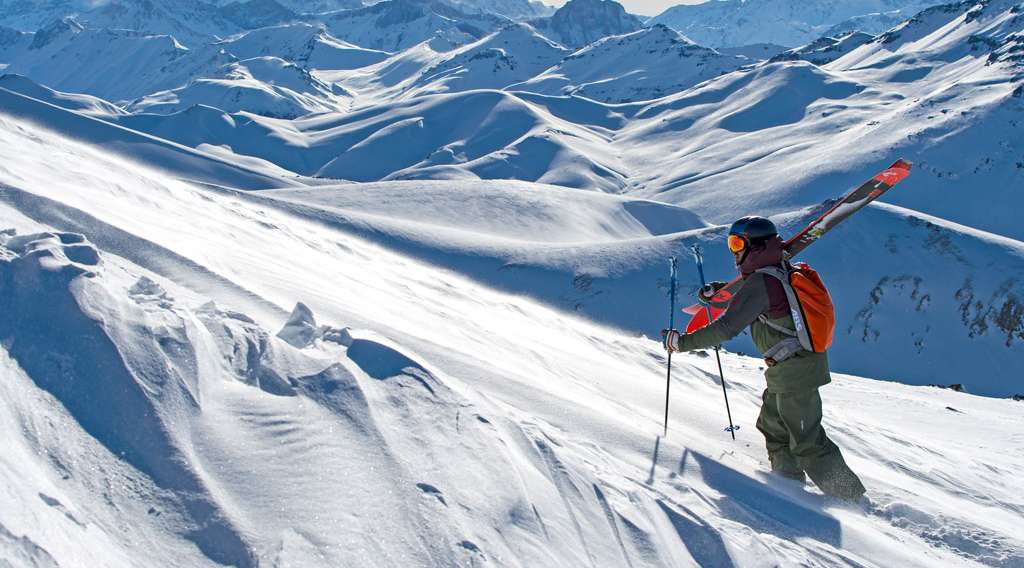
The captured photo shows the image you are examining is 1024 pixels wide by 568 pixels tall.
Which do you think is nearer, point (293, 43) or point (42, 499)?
point (42, 499)

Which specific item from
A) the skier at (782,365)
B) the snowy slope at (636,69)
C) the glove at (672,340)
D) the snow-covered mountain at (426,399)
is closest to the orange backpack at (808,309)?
the skier at (782,365)

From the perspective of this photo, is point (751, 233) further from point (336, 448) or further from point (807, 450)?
point (336, 448)

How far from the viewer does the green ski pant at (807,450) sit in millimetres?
4043

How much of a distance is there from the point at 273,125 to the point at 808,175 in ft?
187

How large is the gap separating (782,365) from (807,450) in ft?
1.93

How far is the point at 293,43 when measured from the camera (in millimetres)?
192125

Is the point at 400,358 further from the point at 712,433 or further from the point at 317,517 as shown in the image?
the point at 712,433

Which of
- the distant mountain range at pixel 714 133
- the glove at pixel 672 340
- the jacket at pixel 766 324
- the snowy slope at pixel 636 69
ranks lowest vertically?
the glove at pixel 672 340

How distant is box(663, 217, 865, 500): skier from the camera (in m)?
4.08

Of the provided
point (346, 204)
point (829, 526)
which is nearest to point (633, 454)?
point (829, 526)

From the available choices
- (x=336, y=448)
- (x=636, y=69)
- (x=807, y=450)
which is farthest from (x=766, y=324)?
(x=636, y=69)

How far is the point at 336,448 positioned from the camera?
9.14 ft

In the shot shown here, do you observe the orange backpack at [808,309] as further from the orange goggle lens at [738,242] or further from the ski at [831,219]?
the ski at [831,219]

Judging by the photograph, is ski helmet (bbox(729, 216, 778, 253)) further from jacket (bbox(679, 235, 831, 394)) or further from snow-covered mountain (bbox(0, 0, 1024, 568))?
snow-covered mountain (bbox(0, 0, 1024, 568))
